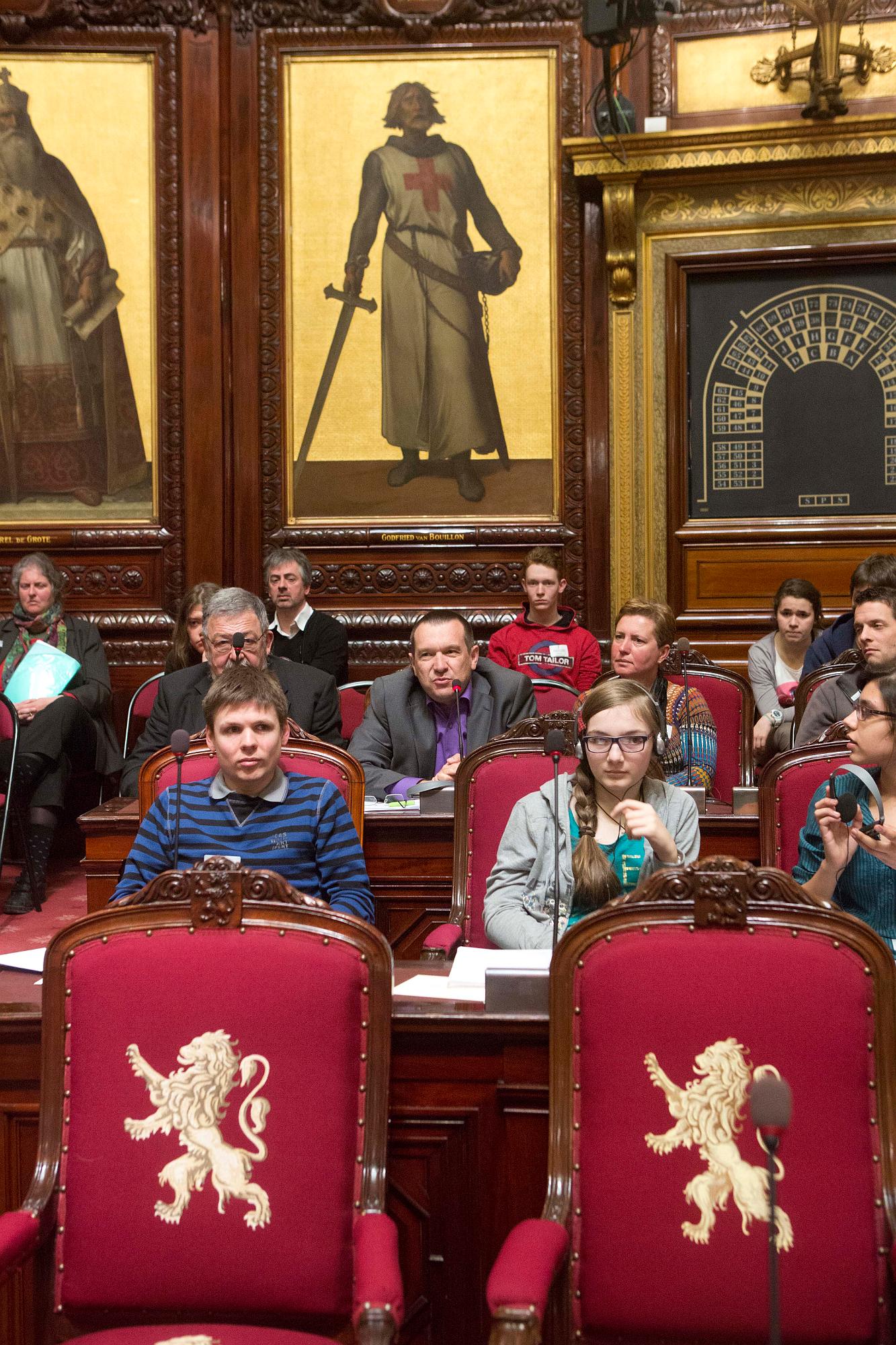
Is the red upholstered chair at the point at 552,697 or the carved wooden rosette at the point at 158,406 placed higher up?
the carved wooden rosette at the point at 158,406

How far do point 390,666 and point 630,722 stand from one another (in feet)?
12.2

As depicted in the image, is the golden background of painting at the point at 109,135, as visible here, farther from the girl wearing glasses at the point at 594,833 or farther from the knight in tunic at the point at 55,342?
the girl wearing glasses at the point at 594,833

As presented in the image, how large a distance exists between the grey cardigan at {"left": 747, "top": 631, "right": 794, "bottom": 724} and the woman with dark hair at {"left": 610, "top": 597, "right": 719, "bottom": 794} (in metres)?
1.24

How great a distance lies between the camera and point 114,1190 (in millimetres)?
1830

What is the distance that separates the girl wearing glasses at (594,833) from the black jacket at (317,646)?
3.25 metres

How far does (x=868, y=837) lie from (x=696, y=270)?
427 centimetres

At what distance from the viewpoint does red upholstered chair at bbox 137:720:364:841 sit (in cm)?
331

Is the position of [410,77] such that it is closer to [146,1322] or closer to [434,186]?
[434,186]

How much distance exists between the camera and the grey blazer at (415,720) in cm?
411

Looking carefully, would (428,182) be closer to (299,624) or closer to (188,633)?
(299,624)

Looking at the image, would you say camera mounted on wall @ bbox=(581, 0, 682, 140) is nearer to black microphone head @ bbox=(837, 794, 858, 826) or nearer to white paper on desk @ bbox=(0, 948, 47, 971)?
black microphone head @ bbox=(837, 794, 858, 826)

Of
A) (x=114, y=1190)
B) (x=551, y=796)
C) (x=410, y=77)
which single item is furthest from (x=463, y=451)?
(x=114, y=1190)

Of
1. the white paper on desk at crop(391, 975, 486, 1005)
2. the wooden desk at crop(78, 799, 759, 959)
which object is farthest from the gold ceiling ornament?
the white paper on desk at crop(391, 975, 486, 1005)

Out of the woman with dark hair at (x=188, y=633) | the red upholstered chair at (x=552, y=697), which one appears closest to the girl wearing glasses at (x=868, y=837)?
the red upholstered chair at (x=552, y=697)
